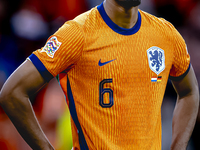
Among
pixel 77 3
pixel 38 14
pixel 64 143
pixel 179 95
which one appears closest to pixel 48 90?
pixel 64 143

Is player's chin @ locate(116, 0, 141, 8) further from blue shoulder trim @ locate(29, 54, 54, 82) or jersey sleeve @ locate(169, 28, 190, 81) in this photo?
blue shoulder trim @ locate(29, 54, 54, 82)

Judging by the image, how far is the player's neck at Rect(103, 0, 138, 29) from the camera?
4.66 feet

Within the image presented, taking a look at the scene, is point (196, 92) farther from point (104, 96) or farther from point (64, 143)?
point (64, 143)

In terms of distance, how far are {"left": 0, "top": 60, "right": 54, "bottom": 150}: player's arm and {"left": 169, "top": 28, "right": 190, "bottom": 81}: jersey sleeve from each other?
771mm

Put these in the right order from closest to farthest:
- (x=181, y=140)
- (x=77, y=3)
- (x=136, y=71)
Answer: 1. (x=136, y=71)
2. (x=181, y=140)
3. (x=77, y=3)

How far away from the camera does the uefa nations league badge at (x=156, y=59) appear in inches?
56.3

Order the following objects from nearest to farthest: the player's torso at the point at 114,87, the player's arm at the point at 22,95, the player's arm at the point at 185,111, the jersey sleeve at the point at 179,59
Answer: the player's arm at the point at 22,95 < the player's torso at the point at 114,87 < the jersey sleeve at the point at 179,59 < the player's arm at the point at 185,111

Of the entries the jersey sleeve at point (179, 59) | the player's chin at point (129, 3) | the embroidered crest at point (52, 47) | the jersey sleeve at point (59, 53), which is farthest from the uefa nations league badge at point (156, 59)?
the embroidered crest at point (52, 47)

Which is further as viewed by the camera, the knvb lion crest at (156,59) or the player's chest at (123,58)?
the knvb lion crest at (156,59)

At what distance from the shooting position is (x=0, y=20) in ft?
12.2

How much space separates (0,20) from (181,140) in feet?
9.80

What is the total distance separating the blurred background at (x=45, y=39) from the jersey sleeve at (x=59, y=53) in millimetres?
2258

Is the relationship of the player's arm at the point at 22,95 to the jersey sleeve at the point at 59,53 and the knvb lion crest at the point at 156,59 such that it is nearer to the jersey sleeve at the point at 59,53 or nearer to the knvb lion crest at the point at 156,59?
the jersey sleeve at the point at 59,53

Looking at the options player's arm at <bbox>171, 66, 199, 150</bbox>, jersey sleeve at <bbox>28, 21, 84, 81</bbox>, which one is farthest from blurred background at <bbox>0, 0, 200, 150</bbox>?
jersey sleeve at <bbox>28, 21, 84, 81</bbox>
